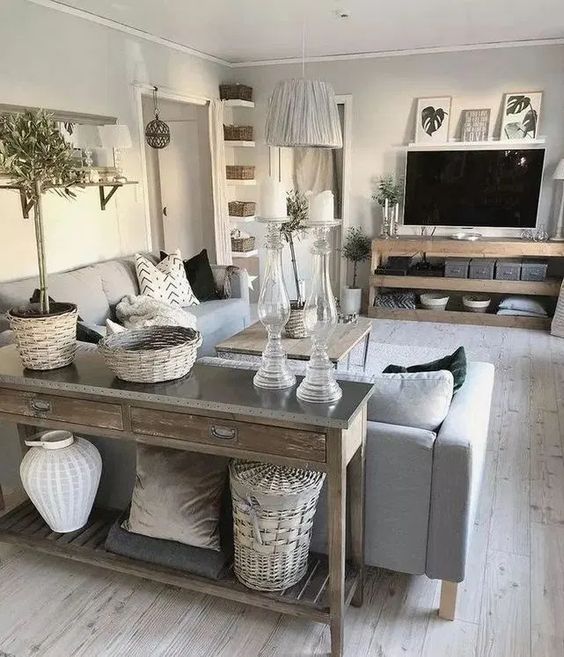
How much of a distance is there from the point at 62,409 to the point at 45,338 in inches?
9.3

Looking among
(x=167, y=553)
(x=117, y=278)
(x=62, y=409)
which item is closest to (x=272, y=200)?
(x=62, y=409)

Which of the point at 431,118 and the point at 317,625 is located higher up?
the point at 431,118

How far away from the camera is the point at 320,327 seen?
1795 millimetres

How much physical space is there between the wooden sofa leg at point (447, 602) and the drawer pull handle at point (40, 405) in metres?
1.43

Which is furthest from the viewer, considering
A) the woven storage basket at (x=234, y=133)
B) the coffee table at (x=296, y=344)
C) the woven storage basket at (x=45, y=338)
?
the woven storage basket at (x=234, y=133)

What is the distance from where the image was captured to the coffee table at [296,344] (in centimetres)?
348

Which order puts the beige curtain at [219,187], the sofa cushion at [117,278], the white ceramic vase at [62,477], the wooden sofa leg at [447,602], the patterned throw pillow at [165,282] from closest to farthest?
the wooden sofa leg at [447,602] → the white ceramic vase at [62,477] → the sofa cushion at [117,278] → the patterned throw pillow at [165,282] → the beige curtain at [219,187]

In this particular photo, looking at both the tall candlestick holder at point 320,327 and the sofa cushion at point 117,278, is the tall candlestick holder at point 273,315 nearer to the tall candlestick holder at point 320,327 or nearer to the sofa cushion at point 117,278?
the tall candlestick holder at point 320,327

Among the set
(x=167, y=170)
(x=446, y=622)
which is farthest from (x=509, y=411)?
(x=167, y=170)

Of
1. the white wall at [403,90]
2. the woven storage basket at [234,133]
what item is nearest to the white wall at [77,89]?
the woven storage basket at [234,133]

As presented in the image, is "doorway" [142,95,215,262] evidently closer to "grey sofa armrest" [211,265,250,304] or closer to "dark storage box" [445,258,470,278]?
"grey sofa armrest" [211,265,250,304]

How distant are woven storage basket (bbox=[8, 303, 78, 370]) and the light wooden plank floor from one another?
86cm

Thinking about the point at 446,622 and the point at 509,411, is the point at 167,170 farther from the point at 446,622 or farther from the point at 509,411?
the point at 446,622

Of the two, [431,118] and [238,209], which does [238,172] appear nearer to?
[238,209]
